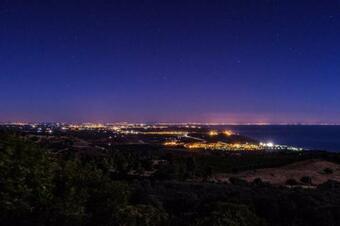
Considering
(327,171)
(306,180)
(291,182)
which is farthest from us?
(327,171)

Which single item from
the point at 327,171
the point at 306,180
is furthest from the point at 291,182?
the point at 327,171

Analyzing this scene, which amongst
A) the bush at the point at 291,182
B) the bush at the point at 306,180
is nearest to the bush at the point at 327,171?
the bush at the point at 306,180

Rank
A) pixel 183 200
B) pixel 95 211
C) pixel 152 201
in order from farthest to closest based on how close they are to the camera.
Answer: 1. pixel 183 200
2. pixel 152 201
3. pixel 95 211

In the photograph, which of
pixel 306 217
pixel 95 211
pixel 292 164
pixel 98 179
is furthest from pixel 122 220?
pixel 292 164

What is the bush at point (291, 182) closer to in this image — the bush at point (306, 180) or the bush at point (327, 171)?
the bush at point (306, 180)

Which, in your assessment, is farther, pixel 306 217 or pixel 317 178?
pixel 317 178

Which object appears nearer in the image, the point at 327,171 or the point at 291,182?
the point at 291,182

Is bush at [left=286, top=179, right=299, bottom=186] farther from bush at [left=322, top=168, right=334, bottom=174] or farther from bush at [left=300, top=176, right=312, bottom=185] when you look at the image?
bush at [left=322, top=168, right=334, bottom=174]

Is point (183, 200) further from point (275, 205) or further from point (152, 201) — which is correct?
point (275, 205)

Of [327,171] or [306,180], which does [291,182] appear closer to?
[306,180]

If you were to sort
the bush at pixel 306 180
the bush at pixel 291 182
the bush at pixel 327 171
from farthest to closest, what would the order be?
1. the bush at pixel 327 171
2. the bush at pixel 306 180
3. the bush at pixel 291 182

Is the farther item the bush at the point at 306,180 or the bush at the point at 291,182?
the bush at the point at 306,180

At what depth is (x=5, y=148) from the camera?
12852 mm

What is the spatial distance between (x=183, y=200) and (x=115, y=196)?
1078 cm
